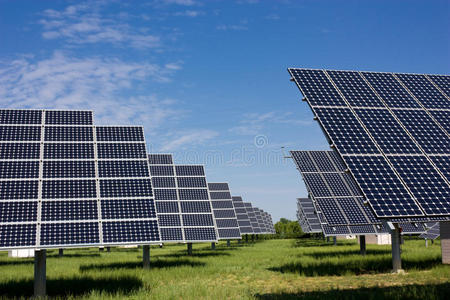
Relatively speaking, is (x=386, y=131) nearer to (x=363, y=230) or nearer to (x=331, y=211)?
(x=331, y=211)

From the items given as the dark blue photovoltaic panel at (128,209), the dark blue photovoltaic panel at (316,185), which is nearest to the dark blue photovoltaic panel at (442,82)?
the dark blue photovoltaic panel at (316,185)

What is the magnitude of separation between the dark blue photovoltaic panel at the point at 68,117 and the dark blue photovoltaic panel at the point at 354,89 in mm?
13073

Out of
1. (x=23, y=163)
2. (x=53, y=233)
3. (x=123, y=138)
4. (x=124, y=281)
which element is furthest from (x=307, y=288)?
(x=23, y=163)

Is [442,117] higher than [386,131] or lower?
higher

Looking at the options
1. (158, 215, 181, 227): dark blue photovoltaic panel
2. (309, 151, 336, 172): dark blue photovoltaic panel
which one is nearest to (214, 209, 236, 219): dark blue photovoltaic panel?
(309, 151, 336, 172): dark blue photovoltaic panel

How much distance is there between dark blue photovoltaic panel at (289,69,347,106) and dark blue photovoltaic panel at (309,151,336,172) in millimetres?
13949

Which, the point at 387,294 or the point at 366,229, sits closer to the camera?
the point at 387,294

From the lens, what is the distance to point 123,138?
21.0m

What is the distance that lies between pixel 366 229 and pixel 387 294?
20.3m

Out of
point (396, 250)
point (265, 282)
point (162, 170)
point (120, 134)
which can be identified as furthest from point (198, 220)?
point (396, 250)

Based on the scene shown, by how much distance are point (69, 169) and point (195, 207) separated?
50.1ft

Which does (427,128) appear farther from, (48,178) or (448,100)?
(48,178)

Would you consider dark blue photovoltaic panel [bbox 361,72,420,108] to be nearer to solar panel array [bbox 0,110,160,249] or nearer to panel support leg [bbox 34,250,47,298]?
solar panel array [bbox 0,110,160,249]

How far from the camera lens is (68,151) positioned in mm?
18344
